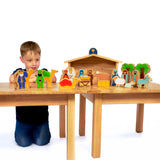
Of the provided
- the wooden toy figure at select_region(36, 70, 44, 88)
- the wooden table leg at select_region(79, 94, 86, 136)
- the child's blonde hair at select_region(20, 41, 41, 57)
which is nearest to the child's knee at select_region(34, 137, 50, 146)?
the wooden table leg at select_region(79, 94, 86, 136)

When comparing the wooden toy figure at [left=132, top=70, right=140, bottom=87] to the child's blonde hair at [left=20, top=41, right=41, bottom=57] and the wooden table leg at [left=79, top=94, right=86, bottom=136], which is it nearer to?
the wooden table leg at [left=79, top=94, right=86, bottom=136]

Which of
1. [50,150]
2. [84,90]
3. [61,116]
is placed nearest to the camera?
[84,90]

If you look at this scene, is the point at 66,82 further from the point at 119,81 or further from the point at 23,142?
the point at 23,142

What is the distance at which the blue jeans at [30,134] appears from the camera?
2699 mm

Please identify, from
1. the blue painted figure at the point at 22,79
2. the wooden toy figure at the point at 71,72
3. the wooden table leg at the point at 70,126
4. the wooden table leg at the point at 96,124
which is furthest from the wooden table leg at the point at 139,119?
the blue painted figure at the point at 22,79

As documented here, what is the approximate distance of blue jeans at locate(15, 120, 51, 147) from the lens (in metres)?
2.70

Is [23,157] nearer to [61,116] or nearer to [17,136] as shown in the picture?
[17,136]

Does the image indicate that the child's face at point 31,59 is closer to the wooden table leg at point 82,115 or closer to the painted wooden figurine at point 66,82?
the painted wooden figurine at point 66,82

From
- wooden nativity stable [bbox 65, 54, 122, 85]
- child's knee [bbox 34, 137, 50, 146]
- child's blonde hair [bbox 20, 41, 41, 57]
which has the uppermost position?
child's blonde hair [bbox 20, 41, 41, 57]

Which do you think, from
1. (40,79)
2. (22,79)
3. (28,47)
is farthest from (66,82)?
(28,47)

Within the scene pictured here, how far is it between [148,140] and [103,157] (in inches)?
31.0

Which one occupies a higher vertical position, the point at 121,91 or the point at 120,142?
the point at 121,91

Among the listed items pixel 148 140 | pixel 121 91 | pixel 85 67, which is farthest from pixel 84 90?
pixel 148 140

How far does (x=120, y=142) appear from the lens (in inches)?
111
